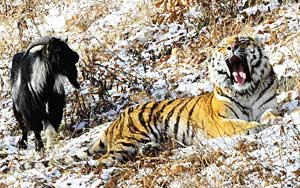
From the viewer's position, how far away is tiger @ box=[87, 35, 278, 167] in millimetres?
6188

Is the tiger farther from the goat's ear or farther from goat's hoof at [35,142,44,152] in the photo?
the goat's ear

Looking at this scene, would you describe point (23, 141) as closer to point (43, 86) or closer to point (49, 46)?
point (43, 86)

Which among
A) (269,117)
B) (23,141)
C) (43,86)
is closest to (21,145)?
(23,141)

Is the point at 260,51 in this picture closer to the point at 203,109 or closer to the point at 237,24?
the point at 203,109

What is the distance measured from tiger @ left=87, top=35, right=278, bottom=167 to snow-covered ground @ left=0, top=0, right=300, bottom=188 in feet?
0.99

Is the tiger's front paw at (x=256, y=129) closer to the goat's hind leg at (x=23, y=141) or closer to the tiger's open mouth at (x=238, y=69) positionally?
the tiger's open mouth at (x=238, y=69)

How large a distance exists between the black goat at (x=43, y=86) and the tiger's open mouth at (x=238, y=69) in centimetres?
265

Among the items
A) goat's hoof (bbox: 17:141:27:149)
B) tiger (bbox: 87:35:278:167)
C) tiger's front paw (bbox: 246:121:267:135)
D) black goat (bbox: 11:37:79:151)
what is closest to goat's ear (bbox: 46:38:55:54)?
black goat (bbox: 11:37:79:151)

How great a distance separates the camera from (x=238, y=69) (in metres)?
6.35

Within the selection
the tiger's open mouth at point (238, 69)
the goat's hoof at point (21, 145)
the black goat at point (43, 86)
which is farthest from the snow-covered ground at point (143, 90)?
the tiger's open mouth at point (238, 69)

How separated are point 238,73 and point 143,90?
3.00 metres

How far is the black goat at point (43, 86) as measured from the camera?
805cm

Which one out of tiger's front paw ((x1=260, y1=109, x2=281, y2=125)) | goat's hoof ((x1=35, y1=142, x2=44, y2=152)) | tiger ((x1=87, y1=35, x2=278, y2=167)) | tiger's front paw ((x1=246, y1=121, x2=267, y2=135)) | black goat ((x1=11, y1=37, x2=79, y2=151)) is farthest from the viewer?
black goat ((x1=11, y1=37, x2=79, y2=151))

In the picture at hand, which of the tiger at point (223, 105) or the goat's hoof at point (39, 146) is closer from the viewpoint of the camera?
the tiger at point (223, 105)
